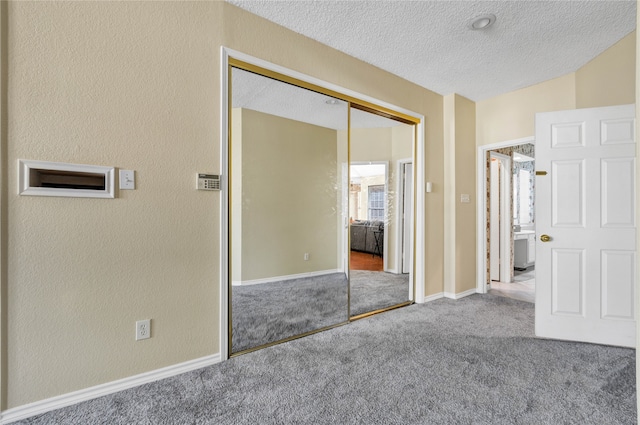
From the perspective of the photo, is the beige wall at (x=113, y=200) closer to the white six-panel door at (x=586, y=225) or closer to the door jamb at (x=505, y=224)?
the white six-panel door at (x=586, y=225)

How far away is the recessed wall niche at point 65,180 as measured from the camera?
1660 mm

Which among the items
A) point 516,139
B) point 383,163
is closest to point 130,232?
point 383,163

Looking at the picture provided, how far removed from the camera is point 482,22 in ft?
8.14

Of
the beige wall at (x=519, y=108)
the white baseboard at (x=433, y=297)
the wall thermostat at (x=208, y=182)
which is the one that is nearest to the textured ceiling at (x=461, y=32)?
the beige wall at (x=519, y=108)

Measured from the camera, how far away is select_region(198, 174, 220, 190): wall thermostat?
7.19 ft

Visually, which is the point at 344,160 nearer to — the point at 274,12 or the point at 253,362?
the point at 274,12

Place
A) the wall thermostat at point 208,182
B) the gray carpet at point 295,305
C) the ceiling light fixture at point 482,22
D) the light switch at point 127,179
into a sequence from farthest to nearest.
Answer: the gray carpet at point 295,305
the ceiling light fixture at point 482,22
the wall thermostat at point 208,182
the light switch at point 127,179

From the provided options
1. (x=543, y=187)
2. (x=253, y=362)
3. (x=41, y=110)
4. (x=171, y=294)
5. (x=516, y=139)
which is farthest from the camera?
(x=516, y=139)

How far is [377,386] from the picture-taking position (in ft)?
6.40

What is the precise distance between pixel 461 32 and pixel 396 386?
113 inches

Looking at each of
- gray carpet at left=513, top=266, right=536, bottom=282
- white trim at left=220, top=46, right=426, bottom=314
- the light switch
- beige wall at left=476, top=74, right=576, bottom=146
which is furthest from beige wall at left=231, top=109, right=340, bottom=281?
gray carpet at left=513, top=266, right=536, bottom=282

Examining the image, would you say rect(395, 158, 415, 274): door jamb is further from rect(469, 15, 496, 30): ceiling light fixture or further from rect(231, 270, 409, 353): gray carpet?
rect(469, 15, 496, 30): ceiling light fixture

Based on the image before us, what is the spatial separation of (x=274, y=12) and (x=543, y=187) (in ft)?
9.05

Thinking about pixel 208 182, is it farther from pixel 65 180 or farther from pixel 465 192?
pixel 465 192
